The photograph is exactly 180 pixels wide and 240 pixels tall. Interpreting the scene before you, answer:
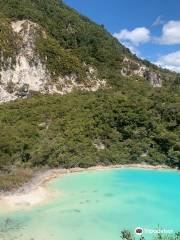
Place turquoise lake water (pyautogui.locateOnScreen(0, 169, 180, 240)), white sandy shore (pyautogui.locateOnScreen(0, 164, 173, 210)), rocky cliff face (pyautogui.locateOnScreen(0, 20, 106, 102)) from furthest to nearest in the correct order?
rocky cliff face (pyautogui.locateOnScreen(0, 20, 106, 102)), white sandy shore (pyautogui.locateOnScreen(0, 164, 173, 210)), turquoise lake water (pyautogui.locateOnScreen(0, 169, 180, 240))

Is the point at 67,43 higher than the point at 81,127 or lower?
higher

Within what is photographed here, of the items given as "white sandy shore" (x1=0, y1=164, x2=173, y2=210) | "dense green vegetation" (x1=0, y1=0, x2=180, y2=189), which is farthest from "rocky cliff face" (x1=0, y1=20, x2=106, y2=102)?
"white sandy shore" (x1=0, y1=164, x2=173, y2=210)

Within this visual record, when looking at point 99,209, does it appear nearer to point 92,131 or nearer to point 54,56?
point 92,131

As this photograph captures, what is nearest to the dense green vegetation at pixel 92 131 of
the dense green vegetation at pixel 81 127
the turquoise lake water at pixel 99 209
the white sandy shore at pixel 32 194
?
the dense green vegetation at pixel 81 127

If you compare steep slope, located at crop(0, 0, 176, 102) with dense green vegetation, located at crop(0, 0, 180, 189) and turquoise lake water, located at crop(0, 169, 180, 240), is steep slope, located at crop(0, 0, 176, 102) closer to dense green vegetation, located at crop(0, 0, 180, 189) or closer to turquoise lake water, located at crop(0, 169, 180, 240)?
dense green vegetation, located at crop(0, 0, 180, 189)

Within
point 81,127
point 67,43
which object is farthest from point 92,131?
point 67,43

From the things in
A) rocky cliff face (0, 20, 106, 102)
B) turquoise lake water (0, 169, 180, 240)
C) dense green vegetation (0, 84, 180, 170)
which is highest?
rocky cliff face (0, 20, 106, 102)
